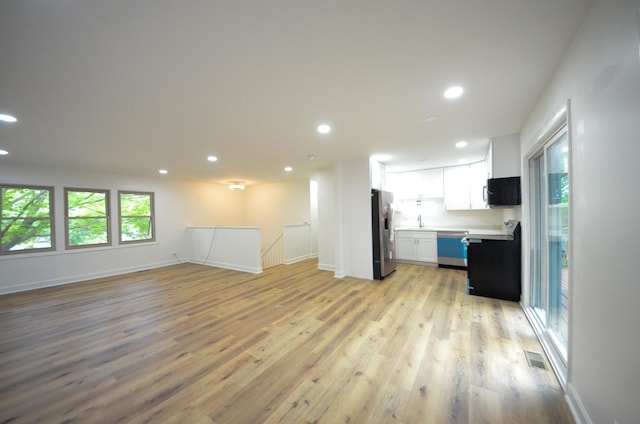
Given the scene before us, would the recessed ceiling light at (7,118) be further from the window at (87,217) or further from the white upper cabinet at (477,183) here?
the white upper cabinet at (477,183)

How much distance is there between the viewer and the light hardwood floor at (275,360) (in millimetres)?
1625

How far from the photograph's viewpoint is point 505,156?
3.46 metres

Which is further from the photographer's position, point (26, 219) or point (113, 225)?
point (113, 225)

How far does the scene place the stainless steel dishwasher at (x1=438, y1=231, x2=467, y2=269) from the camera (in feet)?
17.2

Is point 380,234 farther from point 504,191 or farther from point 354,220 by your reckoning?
point 504,191

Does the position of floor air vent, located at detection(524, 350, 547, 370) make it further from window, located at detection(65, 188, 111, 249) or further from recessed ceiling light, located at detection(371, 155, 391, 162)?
window, located at detection(65, 188, 111, 249)

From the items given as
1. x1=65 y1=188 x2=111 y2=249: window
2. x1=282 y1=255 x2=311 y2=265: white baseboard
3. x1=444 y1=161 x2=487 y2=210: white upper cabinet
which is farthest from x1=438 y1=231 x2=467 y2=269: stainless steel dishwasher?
x1=65 y1=188 x2=111 y2=249: window

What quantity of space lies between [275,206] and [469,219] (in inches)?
231

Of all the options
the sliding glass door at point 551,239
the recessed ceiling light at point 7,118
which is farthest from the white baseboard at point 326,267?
the recessed ceiling light at point 7,118

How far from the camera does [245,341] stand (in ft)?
8.26

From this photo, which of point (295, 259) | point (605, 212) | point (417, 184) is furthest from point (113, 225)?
point (605, 212)

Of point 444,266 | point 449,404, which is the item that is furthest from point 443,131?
point 444,266

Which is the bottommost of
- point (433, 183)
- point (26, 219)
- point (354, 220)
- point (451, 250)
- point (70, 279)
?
point (70, 279)

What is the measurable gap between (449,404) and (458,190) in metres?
4.99
